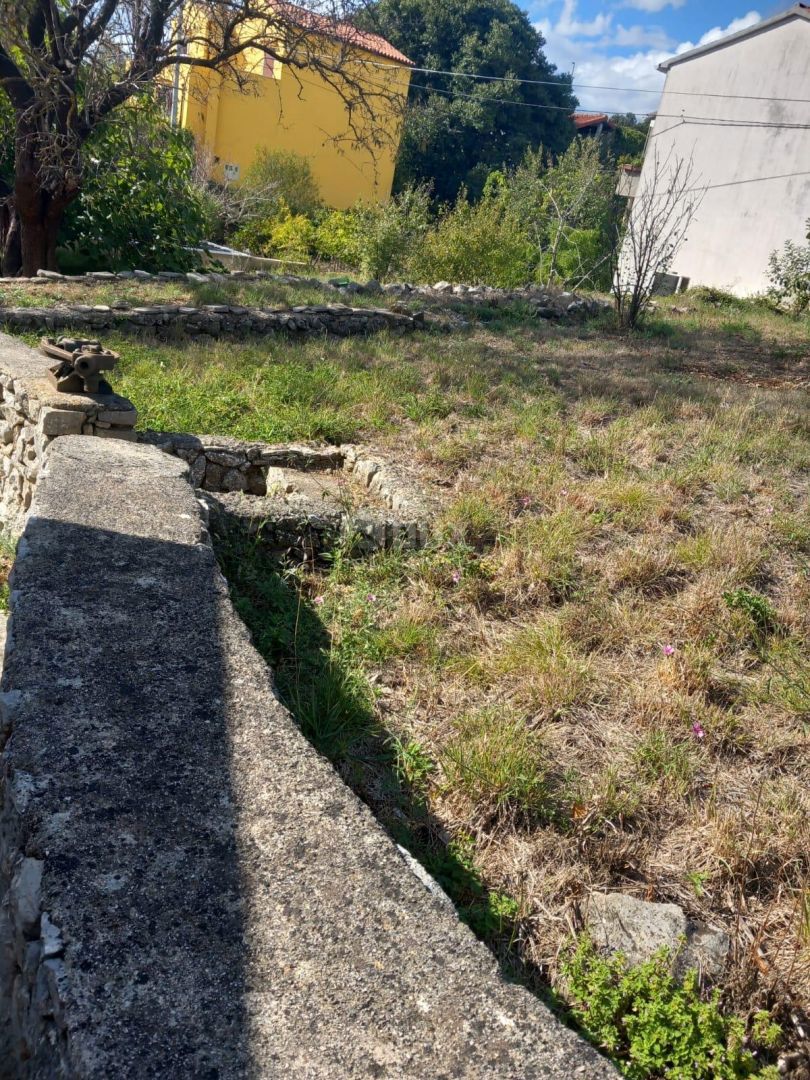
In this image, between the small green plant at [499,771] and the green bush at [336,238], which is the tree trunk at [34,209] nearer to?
the green bush at [336,238]

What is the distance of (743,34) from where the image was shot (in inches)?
757

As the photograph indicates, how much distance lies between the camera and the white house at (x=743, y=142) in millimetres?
17953

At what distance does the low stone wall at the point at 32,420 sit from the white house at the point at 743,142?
15406 mm

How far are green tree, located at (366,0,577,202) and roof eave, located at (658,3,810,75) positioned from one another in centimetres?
1300

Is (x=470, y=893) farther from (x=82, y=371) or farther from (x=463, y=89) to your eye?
(x=463, y=89)

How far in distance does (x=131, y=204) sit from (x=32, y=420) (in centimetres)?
910

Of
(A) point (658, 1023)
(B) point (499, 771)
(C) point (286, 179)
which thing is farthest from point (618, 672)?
(C) point (286, 179)

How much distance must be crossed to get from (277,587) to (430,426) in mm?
2731

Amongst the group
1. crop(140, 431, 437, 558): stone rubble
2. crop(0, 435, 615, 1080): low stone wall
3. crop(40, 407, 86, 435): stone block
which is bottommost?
crop(140, 431, 437, 558): stone rubble

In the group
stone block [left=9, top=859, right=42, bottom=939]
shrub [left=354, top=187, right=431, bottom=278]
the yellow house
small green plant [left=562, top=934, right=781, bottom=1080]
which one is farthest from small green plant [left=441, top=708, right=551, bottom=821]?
the yellow house

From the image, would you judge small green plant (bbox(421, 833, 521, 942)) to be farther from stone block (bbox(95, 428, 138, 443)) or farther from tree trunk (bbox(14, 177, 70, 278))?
tree trunk (bbox(14, 177, 70, 278))

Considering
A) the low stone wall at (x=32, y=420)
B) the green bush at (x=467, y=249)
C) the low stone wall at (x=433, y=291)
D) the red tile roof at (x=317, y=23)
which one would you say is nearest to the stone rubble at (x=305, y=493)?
the low stone wall at (x=32, y=420)

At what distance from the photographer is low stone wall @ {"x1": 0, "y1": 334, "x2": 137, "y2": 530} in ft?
14.4

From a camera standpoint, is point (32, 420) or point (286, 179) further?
point (286, 179)
